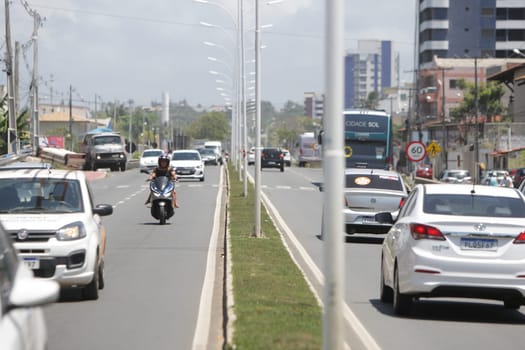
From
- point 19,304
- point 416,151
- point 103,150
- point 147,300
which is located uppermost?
point 19,304

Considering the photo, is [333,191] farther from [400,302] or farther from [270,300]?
[400,302]

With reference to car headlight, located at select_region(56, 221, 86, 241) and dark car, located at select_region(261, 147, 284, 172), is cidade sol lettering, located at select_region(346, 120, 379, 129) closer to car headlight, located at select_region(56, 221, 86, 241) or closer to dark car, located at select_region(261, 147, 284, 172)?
car headlight, located at select_region(56, 221, 86, 241)

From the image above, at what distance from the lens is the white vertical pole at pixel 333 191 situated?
27.0 feet

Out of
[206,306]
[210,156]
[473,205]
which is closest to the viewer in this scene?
[473,205]

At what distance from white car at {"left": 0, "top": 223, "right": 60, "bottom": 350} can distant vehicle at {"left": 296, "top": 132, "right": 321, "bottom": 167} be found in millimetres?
103326

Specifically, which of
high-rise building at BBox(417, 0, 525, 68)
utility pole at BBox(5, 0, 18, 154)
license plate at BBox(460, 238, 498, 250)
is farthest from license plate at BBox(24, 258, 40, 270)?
high-rise building at BBox(417, 0, 525, 68)

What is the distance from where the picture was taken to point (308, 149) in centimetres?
11150

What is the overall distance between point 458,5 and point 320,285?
119060 millimetres

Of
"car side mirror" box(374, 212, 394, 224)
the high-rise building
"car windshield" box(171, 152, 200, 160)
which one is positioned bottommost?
"car windshield" box(171, 152, 200, 160)

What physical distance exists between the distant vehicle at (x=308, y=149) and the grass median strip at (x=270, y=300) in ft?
284

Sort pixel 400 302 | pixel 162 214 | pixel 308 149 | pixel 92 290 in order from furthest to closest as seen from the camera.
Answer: pixel 308 149 → pixel 162 214 → pixel 92 290 → pixel 400 302

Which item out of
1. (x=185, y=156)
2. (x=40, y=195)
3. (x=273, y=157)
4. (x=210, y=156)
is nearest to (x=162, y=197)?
(x=40, y=195)

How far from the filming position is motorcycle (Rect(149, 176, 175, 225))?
29.5 metres

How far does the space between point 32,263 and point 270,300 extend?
284 cm
